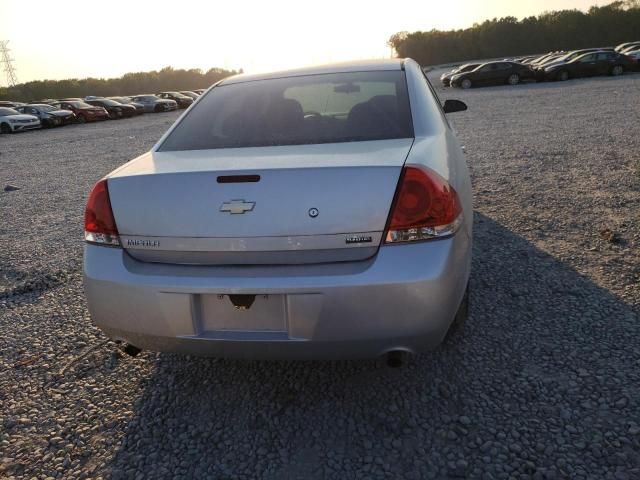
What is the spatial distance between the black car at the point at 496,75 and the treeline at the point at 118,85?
4561 centimetres

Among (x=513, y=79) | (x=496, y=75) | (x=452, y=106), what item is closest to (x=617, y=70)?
(x=513, y=79)

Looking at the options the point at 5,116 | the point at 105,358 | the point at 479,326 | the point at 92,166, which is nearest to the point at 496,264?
the point at 479,326

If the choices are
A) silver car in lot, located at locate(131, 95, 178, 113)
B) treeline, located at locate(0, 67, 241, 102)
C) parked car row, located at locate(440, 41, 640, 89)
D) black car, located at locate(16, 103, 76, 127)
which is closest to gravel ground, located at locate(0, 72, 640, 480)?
black car, located at locate(16, 103, 76, 127)

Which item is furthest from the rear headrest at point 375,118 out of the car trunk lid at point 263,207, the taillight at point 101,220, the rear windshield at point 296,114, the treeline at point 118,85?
the treeline at point 118,85

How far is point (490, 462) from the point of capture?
6.36 feet

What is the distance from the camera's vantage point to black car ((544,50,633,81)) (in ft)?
85.4

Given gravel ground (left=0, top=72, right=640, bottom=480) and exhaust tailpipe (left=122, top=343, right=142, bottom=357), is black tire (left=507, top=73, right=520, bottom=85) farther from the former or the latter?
exhaust tailpipe (left=122, top=343, right=142, bottom=357)

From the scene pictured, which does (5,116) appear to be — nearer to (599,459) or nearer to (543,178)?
(543,178)

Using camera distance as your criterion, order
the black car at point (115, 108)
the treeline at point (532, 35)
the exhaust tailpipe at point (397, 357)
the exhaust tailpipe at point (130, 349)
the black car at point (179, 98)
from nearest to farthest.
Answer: the exhaust tailpipe at point (397, 357)
the exhaust tailpipe at point (130, 349)
the black car at point (115, 108)
the black car at point (179, 98)
the treeline at point (532, 35)

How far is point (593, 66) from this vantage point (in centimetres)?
2606

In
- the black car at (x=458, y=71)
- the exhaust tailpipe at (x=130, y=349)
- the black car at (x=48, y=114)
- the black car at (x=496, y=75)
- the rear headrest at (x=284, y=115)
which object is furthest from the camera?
the black car at (x=458, y=71)

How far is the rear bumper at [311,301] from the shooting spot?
1924 mm

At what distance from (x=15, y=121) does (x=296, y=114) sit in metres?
24.7

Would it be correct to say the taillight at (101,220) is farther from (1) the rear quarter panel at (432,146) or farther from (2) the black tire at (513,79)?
(2) the black tire at (513,79)
